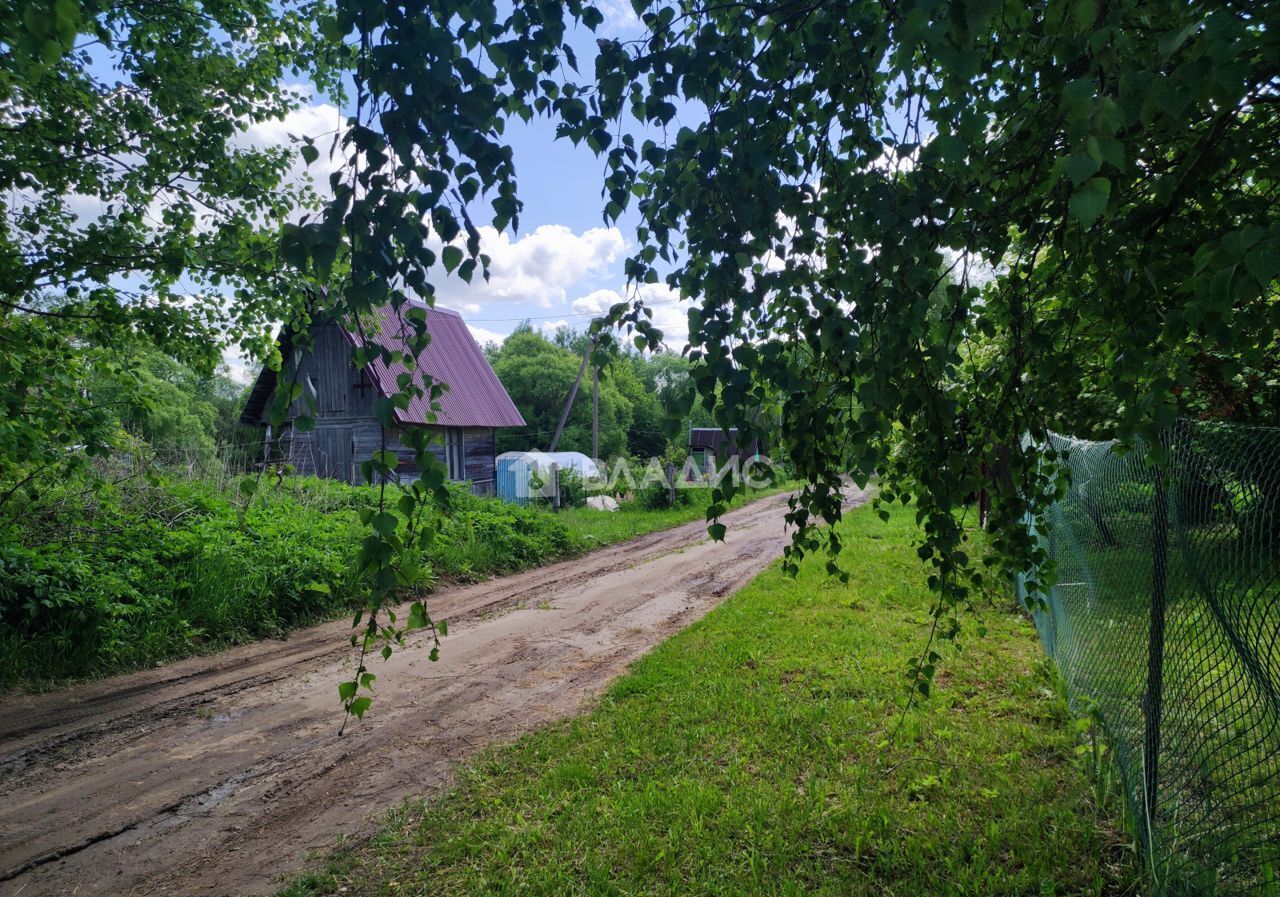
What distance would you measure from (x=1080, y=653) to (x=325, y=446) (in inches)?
691

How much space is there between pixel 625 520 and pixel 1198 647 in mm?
14484

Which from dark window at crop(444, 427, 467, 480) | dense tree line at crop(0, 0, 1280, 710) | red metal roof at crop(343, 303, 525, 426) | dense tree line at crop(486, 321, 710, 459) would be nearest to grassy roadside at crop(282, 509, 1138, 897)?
dense tree line at crop(0, 0, 1280, 710)

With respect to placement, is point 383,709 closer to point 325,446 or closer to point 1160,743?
point 1160,743

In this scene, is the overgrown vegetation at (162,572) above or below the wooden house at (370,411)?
below

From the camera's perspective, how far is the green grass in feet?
46.1

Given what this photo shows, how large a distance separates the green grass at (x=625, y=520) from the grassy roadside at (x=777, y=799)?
8.01 m

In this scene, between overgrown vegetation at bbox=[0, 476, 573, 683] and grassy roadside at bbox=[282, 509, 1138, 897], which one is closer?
grassy roadside at bbox=[282, 509, 1138, 897]

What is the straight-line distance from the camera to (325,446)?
18.1m

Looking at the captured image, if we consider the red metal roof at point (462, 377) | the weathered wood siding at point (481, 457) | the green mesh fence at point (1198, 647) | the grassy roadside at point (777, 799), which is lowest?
the grassy roadside at point (777, 799)

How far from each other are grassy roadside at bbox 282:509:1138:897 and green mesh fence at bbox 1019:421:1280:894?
528mm

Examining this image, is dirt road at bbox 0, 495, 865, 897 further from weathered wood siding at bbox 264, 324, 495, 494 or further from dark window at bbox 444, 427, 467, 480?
dark window at bbox 444, 427, 467, 480

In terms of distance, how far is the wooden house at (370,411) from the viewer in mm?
17484

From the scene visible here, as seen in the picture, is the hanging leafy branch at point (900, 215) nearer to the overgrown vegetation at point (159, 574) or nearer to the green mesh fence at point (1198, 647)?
the green mesh fence at point (1198, 647)

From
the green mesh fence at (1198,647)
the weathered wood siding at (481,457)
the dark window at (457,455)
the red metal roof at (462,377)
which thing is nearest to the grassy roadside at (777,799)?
the green mesh fence at (1198,647)
